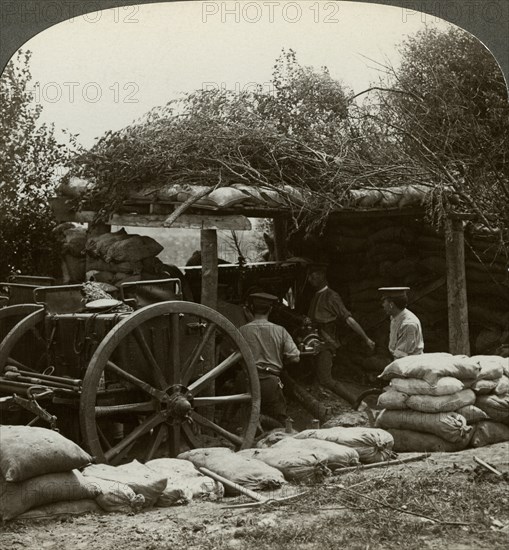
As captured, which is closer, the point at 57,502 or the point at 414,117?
the point at 57,502

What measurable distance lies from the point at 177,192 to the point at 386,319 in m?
1.92

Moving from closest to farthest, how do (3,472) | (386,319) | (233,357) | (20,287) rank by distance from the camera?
(3,472), (20,287), (233,357), (386,319)

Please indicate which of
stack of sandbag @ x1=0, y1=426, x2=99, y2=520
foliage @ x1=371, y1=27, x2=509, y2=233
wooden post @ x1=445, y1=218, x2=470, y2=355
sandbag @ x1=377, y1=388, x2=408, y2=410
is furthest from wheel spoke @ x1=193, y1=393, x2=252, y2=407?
foliage @ x1=371, y1=27, x2=509, y2=233

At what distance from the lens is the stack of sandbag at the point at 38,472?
5035 millimetres

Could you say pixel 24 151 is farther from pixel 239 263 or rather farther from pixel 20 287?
pixel 239 263

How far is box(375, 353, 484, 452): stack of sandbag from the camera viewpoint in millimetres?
7094

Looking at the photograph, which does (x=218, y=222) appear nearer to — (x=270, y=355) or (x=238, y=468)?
(x=270, y=355)

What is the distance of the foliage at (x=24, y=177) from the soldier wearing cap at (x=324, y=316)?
2.64m

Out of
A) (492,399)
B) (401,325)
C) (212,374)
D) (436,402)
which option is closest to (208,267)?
(212,374)

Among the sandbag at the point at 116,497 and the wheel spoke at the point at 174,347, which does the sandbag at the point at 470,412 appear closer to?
the wheel spoke at the point at 174,347

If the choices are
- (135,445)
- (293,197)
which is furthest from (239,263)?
(135,445)

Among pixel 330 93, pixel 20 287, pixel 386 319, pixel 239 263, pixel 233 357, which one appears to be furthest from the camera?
pixel 239 263

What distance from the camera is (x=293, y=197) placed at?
7.52m

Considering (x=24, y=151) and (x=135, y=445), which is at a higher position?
(x=24, y=151)
